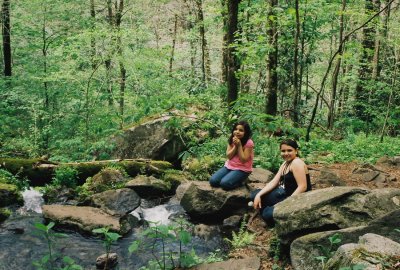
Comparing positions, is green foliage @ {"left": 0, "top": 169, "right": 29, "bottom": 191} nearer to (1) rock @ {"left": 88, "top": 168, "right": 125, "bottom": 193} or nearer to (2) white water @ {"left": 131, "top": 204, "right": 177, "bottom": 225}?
(1) rock @ {"left": 88, "top": 168, "right": 125, "bottom": 193}

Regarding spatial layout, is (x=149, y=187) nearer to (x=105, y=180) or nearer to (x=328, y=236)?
(x=105, y=180)

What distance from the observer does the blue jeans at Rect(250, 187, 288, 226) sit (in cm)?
595

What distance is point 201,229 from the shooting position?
21.8 feet

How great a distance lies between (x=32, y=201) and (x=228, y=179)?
424 cm

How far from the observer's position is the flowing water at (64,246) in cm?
565

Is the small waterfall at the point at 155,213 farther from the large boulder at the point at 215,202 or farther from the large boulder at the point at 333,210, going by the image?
the large boulder at the point at 333,210

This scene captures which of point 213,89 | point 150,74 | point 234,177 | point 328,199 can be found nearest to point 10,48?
point 150,74

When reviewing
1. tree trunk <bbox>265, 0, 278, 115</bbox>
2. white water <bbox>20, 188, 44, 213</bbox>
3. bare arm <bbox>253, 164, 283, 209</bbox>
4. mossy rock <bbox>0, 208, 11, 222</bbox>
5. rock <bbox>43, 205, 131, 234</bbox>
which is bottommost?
white water <bbox>20, 188, 44, 213</bbox>

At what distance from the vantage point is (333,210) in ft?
15.5

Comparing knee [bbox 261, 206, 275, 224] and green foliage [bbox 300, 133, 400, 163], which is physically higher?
knee [bbox 261, 206, 275, 224]

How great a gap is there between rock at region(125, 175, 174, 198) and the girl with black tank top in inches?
110

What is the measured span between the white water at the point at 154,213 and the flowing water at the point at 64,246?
4 centimetres

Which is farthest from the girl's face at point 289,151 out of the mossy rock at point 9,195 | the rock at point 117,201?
the mossy rock at point 9,195

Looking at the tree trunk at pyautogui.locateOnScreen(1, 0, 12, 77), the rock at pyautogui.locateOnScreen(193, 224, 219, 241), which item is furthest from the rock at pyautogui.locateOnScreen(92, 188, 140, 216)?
the tree trunk at pyautogui.locateOnScreen(1, 0, 12, 77)
